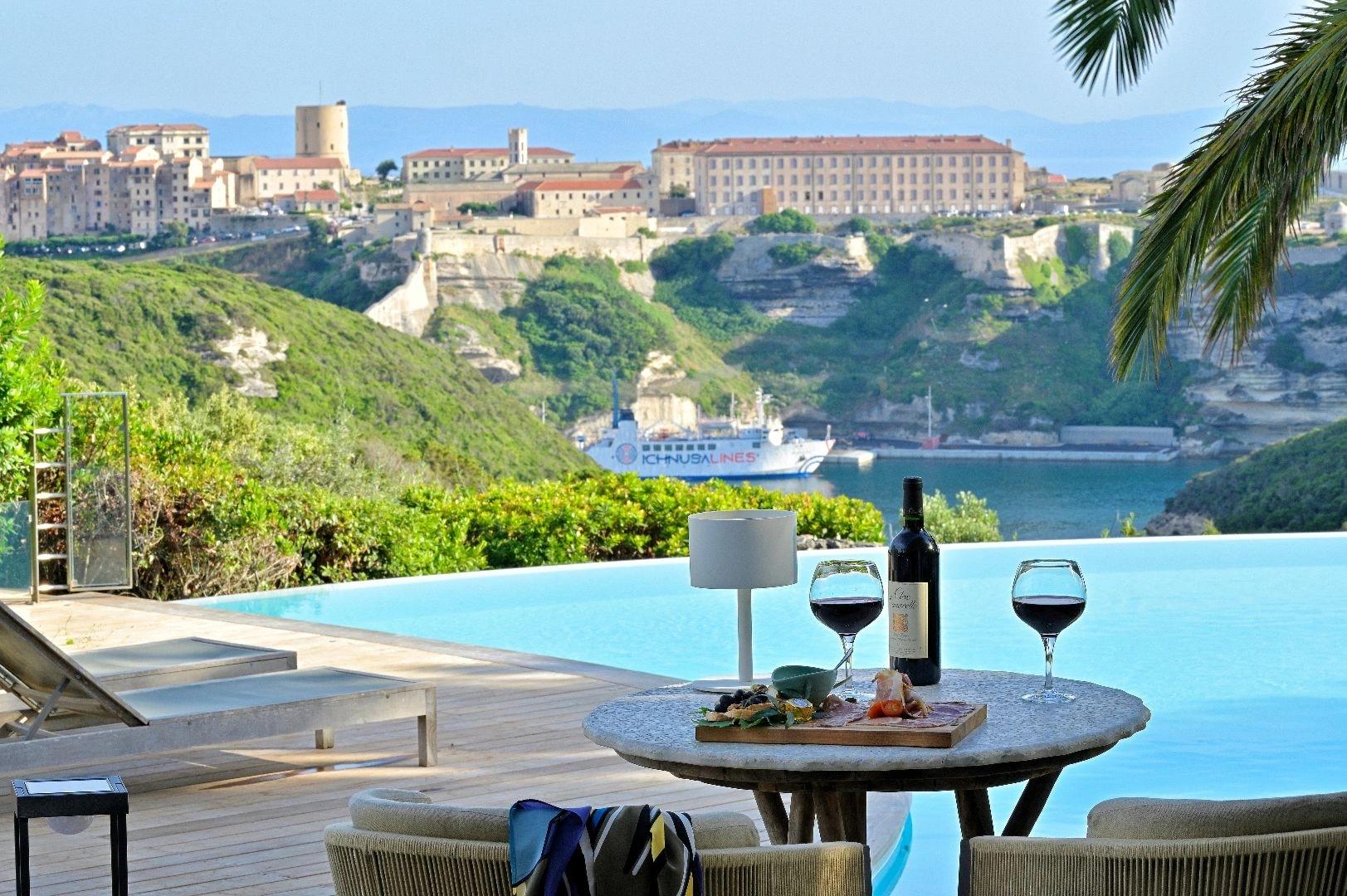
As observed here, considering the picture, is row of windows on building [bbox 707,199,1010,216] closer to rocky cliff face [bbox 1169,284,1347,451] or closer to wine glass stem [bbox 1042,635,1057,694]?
rocky cliff face [bbox 1169,284,1347,451]

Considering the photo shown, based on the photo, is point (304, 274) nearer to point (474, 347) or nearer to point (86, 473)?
point (474, 347)

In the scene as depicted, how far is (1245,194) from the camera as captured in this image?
12.9ft

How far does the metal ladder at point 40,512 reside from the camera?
6457 mm

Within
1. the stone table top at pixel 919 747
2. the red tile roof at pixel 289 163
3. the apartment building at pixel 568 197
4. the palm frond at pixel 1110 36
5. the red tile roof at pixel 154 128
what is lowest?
the stone table top at pixel 919 747

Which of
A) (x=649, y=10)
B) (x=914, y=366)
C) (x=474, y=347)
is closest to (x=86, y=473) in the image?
(x=474, y=347)

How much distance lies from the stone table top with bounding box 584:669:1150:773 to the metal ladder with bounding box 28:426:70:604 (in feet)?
16.2

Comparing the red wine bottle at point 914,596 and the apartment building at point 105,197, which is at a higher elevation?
the apartment building at point 105,197

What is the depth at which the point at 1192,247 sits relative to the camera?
414 centimetres

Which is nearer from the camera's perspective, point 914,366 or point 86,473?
point 86,473

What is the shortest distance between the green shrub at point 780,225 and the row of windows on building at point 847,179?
12.0 meters

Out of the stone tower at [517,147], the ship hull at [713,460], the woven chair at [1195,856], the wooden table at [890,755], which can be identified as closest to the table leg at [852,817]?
the wooden table at [890,755]

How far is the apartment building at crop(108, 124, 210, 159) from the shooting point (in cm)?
8631

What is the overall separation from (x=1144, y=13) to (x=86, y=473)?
4.26 meters

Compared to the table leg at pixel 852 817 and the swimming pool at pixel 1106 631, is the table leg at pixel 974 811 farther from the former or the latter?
the swimming pool at pixel 1106 631
